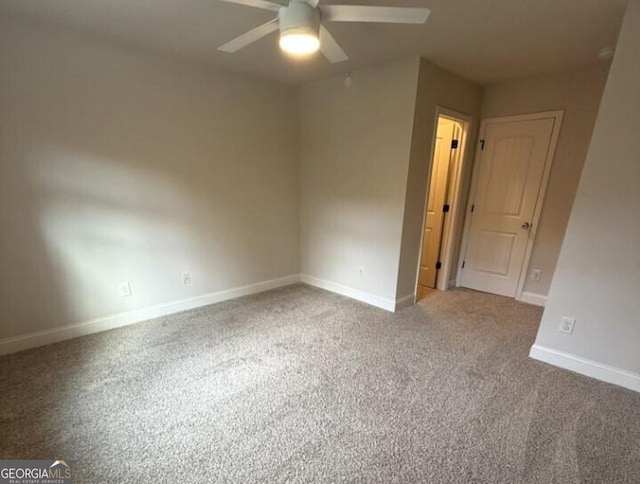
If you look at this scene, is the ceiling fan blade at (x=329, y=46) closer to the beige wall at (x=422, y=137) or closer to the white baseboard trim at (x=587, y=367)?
the beige wall at (x=422, y=137)

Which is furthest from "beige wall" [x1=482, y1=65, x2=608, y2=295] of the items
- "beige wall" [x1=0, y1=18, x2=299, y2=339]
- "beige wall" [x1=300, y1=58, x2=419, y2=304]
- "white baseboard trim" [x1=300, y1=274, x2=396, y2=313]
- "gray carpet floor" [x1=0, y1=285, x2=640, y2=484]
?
"beige wall" [x1=0, y1=18, x2=299, y2=339]

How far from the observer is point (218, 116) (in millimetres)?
2969

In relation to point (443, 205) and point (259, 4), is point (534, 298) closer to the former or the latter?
point (443, 205)

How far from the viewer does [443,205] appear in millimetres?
3611

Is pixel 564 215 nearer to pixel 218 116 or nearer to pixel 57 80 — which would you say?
pixel 218 116

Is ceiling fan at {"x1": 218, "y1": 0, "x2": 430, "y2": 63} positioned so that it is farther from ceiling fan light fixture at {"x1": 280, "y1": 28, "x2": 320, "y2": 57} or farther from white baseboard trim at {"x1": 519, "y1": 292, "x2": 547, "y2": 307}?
white baseboard trim at {"x1": 519, "y1": 292, "x2": 547, "y2": 307}

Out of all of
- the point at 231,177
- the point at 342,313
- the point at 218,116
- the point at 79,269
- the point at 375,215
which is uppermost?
the point at 218,116

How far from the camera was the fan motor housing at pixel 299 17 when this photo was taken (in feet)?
4.47

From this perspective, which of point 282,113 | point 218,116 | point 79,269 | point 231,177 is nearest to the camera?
point 79,269

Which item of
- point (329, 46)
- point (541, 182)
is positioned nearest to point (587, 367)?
point (541, 182)

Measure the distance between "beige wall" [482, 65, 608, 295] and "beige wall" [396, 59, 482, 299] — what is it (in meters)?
0.34

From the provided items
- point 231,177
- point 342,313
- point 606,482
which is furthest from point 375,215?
point 606,482

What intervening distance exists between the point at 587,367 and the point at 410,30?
2720 millimetres

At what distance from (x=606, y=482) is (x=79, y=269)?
3.57 m
